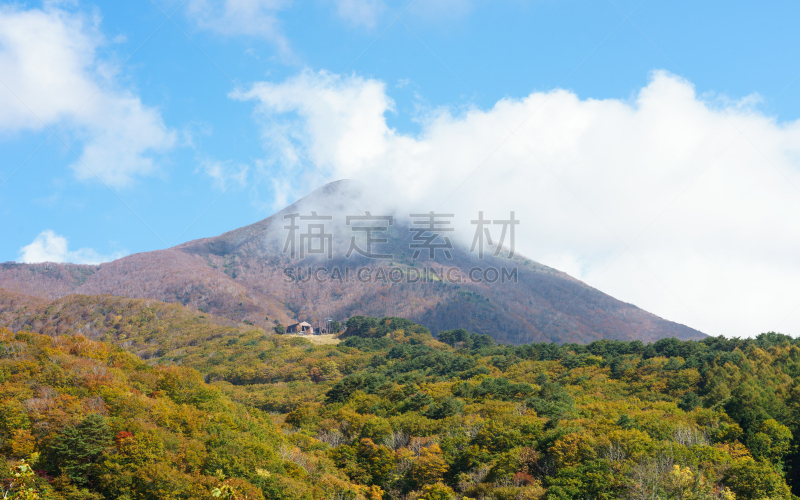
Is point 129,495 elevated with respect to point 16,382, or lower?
lower

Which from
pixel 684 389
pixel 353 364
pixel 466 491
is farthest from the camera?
pixel 353 364

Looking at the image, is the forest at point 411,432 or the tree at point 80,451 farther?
the forest at point 411,432

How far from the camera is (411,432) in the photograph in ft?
180

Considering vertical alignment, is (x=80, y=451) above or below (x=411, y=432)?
above

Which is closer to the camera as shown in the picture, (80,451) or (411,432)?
(80,451)

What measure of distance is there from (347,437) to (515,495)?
2307 centimetres

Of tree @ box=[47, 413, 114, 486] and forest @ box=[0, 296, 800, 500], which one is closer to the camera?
tree @ box=[47, 413, 114, 486]

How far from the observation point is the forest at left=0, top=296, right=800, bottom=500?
35625 millimetres

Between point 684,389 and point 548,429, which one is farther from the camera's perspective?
point 684,389

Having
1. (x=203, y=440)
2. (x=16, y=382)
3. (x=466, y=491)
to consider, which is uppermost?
(x=16, y=382)

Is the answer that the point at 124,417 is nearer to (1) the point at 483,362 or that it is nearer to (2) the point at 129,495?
(2) the point at 129,495

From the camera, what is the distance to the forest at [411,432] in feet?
117

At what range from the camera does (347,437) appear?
5672cm

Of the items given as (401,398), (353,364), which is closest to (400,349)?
(353,364)
